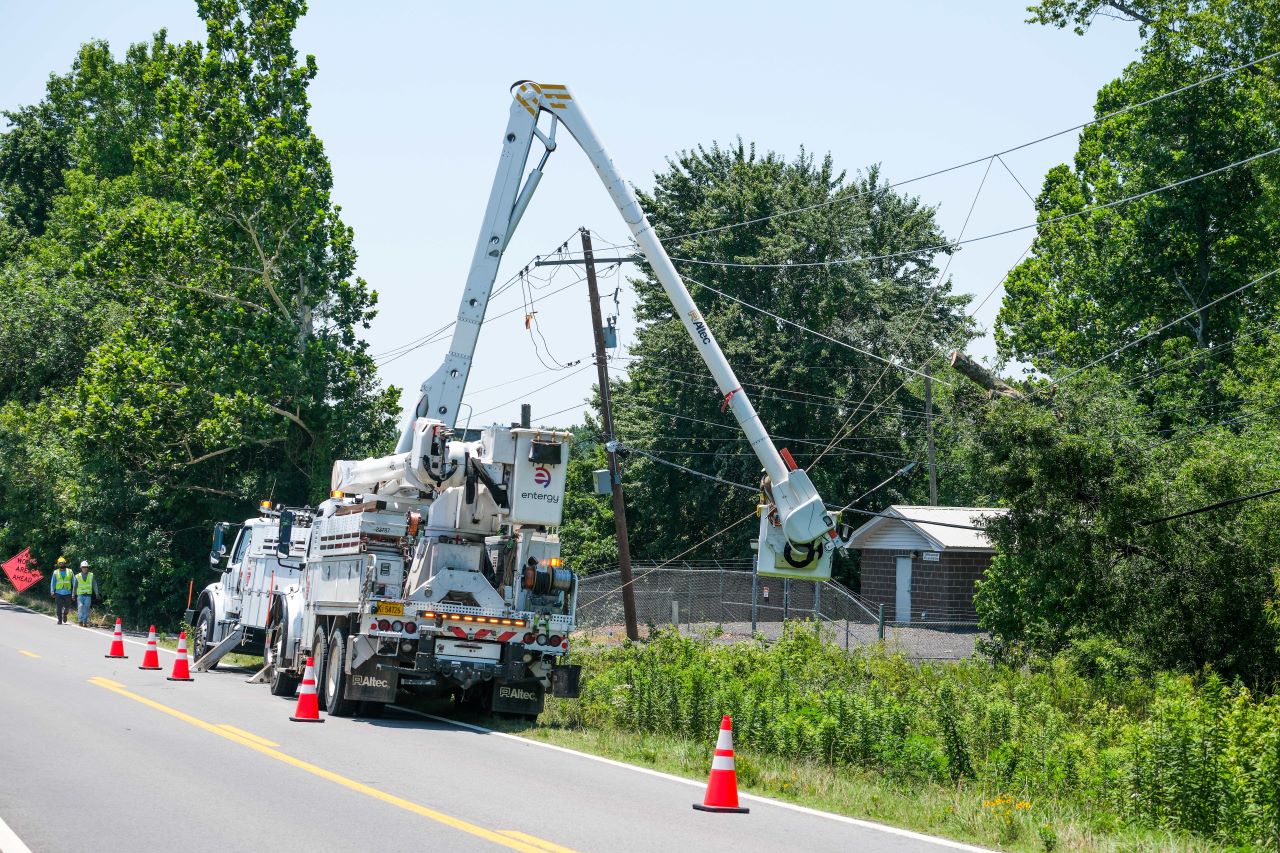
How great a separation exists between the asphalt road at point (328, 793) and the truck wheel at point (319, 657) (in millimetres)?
1329

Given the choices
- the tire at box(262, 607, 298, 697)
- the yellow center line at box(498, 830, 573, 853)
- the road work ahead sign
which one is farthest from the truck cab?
the road work ahead sign

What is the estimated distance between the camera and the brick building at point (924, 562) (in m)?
42.7

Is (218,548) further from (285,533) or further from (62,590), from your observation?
(62,590)

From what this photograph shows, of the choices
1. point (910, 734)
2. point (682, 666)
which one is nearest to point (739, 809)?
point (910, 734)

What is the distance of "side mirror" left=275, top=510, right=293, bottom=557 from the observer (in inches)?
858

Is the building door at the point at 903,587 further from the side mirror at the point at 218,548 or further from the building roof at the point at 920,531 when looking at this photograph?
the side mirror at the point at 218,548

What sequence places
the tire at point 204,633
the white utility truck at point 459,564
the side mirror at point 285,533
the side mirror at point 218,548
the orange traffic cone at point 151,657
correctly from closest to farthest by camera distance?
the white utility truck at point 459,564, the side mirror at point 285,533, the orange traffic cone at point 151,657, the tire at point 204,633, the side mirror at point 218,548

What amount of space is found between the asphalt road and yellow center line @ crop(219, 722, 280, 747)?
3 cm

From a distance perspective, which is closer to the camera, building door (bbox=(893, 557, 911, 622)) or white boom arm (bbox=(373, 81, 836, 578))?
white boom arm (bbox=(373, 81, 836, 578))

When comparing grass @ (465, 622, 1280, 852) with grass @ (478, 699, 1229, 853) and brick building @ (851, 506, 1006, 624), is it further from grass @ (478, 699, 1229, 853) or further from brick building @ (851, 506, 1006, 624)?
brick building @ (851, 506, 1006, 624)

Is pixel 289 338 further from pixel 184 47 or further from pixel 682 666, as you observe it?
pixel 682 666

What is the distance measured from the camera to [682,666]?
18562mm

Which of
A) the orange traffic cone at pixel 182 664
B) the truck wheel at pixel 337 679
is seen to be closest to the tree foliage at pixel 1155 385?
the truck wheel at pixel 337 679

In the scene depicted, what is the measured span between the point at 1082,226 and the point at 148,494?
30.9m
